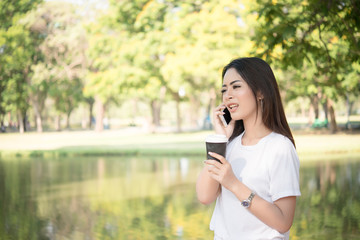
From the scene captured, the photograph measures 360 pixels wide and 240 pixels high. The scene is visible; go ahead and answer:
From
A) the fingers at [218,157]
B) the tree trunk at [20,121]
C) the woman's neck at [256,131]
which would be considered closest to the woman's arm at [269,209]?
the fingers at [218,157]

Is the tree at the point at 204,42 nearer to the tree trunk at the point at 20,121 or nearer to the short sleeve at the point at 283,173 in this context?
the tree trunk at the point at 20,121

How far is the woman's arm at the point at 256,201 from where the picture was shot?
73.1 inches

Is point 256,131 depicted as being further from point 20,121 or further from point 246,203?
point 20,121

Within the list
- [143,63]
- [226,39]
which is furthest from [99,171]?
[143,63]

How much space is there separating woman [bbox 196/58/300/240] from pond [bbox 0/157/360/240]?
3.99m

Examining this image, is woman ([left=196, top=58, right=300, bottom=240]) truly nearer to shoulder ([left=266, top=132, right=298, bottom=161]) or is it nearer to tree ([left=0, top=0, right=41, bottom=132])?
shoulder ([left=266, top=132, right=298, bottom=161])

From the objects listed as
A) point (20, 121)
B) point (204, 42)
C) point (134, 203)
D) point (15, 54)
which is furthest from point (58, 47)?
point (134, 203)

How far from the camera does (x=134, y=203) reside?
27.1 ft

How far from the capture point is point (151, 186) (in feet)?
33.5

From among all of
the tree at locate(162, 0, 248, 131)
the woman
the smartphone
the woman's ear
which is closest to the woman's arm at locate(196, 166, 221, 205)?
the woman

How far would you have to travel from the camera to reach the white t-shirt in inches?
74.5

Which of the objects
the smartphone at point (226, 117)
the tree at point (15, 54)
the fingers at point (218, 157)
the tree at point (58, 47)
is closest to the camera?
the fingers at point (218, 157)

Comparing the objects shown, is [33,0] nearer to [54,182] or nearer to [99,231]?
[54,182]

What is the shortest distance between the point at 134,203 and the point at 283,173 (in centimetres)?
660
